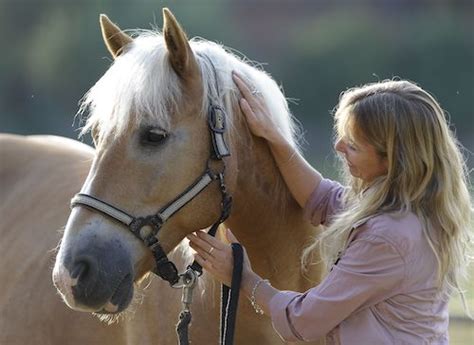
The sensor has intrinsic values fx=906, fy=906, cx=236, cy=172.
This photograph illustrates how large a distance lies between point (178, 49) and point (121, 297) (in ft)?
2.51

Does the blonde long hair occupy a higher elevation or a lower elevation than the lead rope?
higher

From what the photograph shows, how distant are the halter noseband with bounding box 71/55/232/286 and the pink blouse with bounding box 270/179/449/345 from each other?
37cm

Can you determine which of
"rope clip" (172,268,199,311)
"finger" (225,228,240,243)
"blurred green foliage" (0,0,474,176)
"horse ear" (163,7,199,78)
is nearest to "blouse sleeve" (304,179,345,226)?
"finger" (225,228,240,243)

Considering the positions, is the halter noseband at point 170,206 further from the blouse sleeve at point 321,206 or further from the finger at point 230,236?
the blouse sleeve at point 321,206

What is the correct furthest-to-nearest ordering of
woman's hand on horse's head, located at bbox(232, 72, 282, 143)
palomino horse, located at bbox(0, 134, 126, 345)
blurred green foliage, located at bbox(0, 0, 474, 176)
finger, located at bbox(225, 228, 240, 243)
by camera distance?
blurred green foliage, located at bbox(0, 0, 474, 176) → palomino horse, located at bbox(0, 134, 126, 345) → finger, located at bbox(225, 228, 240, 243) → woman's hand on horse's head, located at bbox(232, 72, 282, 143)

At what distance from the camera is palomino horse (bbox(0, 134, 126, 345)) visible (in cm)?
380

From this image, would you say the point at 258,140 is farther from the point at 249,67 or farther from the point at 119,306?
the point at 119,306

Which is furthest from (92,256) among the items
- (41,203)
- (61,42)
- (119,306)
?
(61,42)

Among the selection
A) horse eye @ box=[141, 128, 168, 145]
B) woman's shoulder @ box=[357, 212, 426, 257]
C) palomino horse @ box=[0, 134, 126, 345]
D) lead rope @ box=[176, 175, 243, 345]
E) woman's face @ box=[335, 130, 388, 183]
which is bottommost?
palomino horse @ box=[0, 134, 126, 345]

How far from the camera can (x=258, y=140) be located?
302 centimetres

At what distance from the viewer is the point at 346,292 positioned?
2598 mm

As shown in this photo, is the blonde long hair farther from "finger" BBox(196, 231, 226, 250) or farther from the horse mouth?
the horse mouth

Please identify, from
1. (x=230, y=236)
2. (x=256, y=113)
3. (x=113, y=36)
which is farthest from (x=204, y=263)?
(x=113, y=36)

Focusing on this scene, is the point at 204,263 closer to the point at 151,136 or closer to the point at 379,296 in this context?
the point at 151,136
